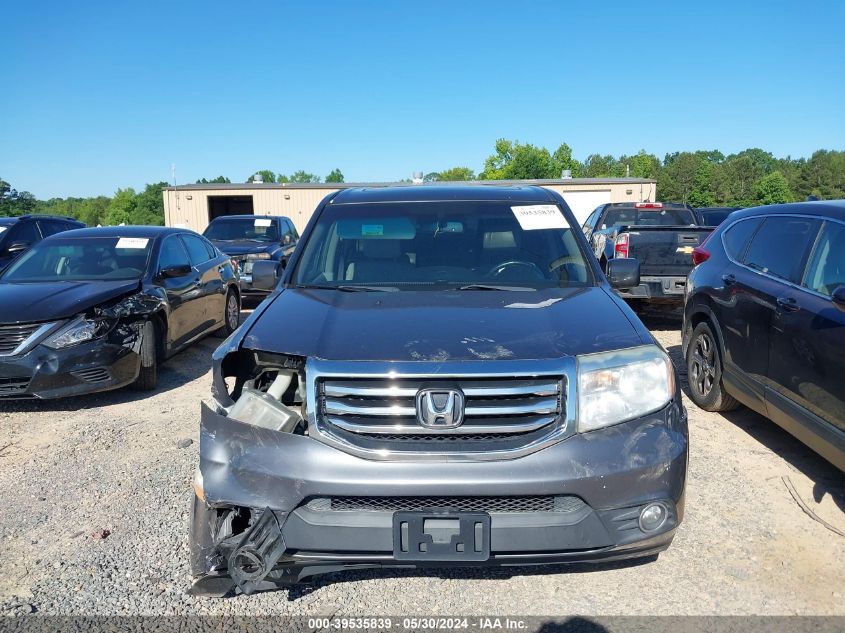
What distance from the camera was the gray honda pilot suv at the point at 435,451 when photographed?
2.35 m

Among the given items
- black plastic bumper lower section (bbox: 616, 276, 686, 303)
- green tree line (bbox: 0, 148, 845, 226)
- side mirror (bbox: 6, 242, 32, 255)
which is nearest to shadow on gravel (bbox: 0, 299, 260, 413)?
side mirror (bbox: 6, 242, 32, 255)

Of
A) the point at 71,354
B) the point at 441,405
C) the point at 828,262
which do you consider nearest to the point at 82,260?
the point at 71,354

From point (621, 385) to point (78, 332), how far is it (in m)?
4.79

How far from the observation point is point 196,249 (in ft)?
27.6

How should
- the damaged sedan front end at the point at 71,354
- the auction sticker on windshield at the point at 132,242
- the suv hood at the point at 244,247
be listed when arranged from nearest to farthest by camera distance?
the damaged sedan front end at the point at 71,354 < the auction sticker on windshield at the point at 132,242 < the suv hood at the point at 244,247

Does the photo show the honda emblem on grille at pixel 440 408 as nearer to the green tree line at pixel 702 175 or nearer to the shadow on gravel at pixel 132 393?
the shadow on gravel at pixel 132 393

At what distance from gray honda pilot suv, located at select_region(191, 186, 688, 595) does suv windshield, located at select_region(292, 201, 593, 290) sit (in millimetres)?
872

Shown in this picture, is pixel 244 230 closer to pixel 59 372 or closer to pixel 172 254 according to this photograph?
pixel 172 254

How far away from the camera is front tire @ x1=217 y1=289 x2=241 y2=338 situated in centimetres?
889

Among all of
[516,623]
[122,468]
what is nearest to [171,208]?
[122,468]

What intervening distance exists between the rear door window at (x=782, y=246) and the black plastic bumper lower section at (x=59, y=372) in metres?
5.35

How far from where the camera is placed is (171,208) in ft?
123

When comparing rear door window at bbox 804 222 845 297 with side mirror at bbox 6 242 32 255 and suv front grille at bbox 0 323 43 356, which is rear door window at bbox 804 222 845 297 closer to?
suv front grille at bbox 0 323 43 356

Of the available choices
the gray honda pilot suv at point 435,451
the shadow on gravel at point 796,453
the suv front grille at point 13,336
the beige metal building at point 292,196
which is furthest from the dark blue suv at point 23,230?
→ the beige metal building at point 292,196
